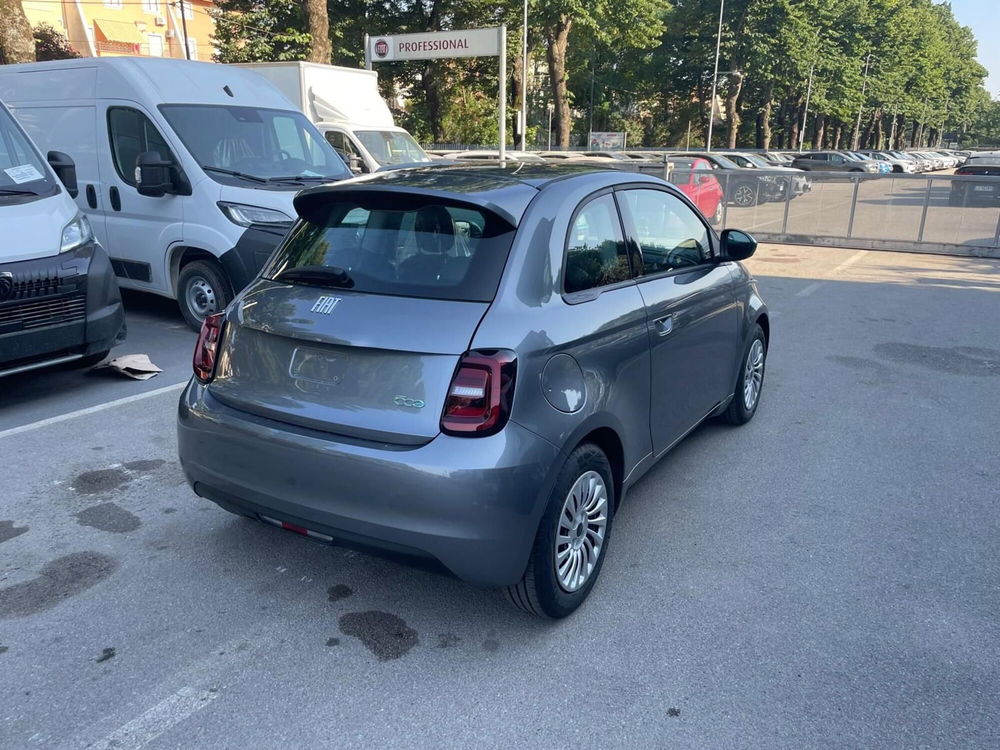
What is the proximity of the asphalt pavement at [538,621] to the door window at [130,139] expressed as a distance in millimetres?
3306

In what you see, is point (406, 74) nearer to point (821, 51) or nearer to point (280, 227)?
point (821, 51)

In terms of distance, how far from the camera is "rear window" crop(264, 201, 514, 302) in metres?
2.97

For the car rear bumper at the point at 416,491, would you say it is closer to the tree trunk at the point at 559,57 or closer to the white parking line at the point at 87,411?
the white parking line at the point at 87,411

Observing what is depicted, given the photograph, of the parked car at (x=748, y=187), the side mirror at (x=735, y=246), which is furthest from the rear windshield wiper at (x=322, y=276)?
the parked car at (x=748, y=187)

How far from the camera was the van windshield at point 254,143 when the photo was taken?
749cm

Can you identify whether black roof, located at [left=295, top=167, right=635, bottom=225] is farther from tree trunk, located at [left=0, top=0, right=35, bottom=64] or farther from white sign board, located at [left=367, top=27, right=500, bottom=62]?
white sign board, located at [left=367, top=27, right=500, bottom=62]

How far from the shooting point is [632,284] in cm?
363

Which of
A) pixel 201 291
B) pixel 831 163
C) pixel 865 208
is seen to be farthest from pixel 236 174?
pixel 831 163

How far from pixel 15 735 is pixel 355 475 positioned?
130 cm

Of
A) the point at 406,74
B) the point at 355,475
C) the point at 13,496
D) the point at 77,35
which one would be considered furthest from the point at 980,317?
the point at 77,35

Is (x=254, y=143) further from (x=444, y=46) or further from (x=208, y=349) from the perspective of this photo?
(x=444, y=46)

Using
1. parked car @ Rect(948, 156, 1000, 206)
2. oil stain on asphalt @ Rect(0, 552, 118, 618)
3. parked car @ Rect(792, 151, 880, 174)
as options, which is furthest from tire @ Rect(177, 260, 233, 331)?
parked car @ Rect(792, 151, 880, 174)

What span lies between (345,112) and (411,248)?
1313 cm

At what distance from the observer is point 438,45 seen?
22.6m
